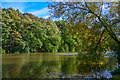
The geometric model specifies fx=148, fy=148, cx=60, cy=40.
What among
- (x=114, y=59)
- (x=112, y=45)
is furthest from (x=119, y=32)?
(x=114, y=59)

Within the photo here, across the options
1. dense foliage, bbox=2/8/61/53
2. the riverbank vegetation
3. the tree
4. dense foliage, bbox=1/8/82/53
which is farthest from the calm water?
dense foliage, bbox=2/8/61/53

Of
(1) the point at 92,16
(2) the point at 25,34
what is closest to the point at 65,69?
(1) the point at 92,16

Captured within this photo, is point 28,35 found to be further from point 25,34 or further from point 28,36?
point 25,34

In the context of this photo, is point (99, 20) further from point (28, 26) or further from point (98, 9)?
point (28, 26)

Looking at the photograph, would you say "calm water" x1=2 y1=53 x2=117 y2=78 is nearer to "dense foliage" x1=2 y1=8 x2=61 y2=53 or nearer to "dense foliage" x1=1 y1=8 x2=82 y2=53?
"dense foliage" x1=1 y1=8 x2=82 y2=53

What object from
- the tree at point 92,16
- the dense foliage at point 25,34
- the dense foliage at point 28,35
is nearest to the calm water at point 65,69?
the tree at point 92,16

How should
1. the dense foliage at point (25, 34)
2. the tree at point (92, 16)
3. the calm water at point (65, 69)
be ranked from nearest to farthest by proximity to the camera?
the tree at point (92, 16)
the calm water at point (65, 69)
the dense foliage at point (25, 34)

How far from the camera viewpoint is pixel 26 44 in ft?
100

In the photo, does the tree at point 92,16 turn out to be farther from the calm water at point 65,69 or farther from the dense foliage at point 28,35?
the dense foliage at point 28,35

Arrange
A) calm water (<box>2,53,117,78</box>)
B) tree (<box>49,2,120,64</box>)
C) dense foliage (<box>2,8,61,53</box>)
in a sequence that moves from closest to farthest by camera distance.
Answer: tree (<box>49,2,120,64</box>) → calm water (<box>2,53,117,78</box>) → dense foliage (<box>2,8,61,53</box>)

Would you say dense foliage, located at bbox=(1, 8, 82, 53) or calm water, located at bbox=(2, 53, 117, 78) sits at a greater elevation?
dense foliage, located at bbox=(1, 8, 82, 53)

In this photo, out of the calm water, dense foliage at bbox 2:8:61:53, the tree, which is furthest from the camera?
dense foliage at bbox 2:8:61:53

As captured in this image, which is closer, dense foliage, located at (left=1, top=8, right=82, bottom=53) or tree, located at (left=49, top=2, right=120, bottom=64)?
tree, located at (left=49, top=2, right=120, bottom=64)

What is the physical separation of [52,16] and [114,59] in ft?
11.1
